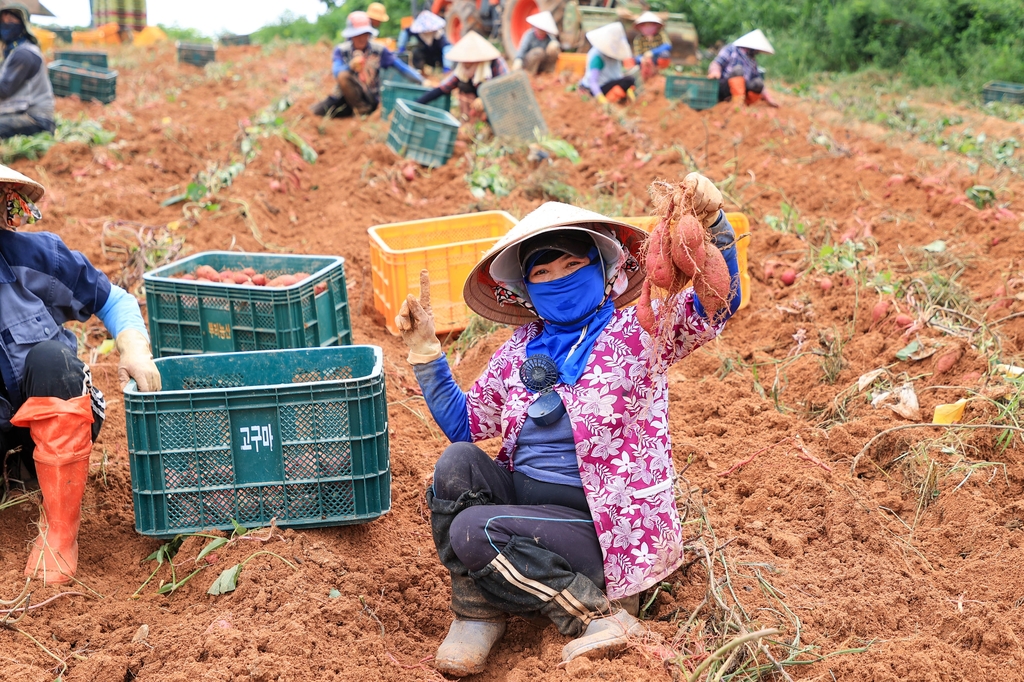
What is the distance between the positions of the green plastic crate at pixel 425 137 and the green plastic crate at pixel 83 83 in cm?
658

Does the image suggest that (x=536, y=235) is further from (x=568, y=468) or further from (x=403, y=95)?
(x=403, y=95)

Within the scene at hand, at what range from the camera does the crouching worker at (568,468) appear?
259 cm

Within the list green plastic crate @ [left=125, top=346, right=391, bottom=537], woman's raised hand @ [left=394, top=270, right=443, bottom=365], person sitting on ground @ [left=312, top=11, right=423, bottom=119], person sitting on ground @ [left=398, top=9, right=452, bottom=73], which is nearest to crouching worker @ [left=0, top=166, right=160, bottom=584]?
green plastic crate @ [left=125, top=346, right=391, bottom=537]

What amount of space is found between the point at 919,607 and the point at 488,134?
7.59m

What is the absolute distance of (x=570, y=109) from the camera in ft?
37.2

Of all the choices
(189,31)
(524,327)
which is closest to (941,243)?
(524,327)

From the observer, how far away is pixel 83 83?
13266 millimetres

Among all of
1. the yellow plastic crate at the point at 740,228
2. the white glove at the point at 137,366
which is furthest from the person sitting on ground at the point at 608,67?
the white glove at the point at 137,366

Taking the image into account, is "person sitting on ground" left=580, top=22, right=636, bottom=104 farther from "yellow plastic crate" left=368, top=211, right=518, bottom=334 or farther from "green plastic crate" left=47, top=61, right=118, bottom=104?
"green plastic crate" left=47, top=61, right=118, bottom=104

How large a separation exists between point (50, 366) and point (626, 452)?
182 cm

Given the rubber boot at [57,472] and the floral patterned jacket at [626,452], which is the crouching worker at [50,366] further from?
the floral patterned jacket at [626,452]

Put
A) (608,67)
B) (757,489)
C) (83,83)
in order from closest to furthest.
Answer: (757,489), (608,67), (83,83)

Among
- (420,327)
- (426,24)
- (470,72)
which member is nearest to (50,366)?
(420,327)

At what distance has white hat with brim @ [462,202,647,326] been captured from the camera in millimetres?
2652
